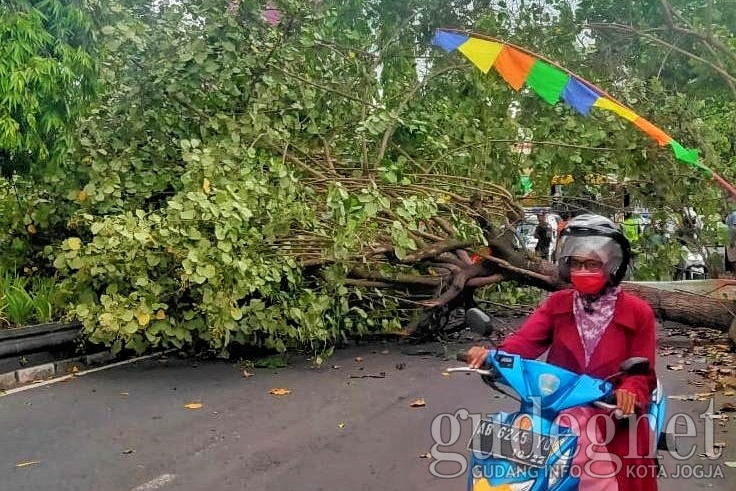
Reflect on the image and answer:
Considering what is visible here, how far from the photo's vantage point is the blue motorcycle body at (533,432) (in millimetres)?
2771

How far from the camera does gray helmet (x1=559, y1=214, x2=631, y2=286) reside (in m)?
3.15

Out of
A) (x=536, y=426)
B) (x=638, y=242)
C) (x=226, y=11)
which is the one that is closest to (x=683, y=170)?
(x=638, y=242)

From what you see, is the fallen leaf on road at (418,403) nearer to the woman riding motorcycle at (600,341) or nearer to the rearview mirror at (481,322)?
the woman riding motorcycle at (600,341)

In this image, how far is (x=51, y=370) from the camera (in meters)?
7.77

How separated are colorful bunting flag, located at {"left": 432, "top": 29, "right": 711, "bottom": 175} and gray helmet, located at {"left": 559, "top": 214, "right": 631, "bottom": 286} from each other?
3.14m

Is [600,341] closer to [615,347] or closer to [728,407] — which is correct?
[615,347]

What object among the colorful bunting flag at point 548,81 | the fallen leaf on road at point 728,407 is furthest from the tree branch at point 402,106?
the fallen leaf on road at point 728,407

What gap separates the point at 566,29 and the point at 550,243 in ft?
21.9

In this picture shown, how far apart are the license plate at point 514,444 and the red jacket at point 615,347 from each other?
39 centimetres

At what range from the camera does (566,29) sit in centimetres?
927

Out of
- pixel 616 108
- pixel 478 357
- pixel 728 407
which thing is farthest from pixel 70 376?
pixel 728 407

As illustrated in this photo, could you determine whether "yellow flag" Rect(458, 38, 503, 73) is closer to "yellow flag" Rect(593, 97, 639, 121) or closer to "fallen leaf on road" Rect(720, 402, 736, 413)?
"yellow flag" Rect(593, 97, 639, 121)

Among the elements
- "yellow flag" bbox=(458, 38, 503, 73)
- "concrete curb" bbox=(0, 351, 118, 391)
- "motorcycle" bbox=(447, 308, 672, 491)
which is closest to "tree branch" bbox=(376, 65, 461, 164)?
"yellow flag" bbox=(458, 38, 503, 73)

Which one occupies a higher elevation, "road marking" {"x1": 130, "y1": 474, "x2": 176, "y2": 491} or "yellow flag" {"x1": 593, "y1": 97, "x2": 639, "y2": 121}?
"yellow flag" {"x1": 593, "y1": 97, "x2": 639, "y2": 121}
